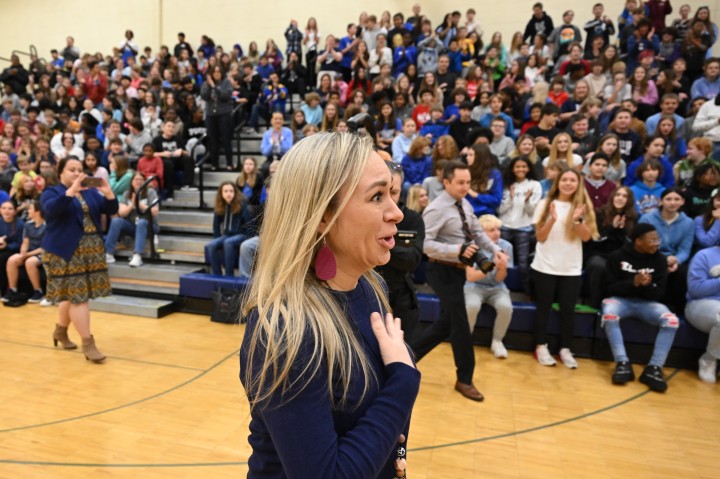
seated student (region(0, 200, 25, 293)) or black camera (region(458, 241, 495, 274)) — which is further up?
black camera (region(458, 241, 495, 274))

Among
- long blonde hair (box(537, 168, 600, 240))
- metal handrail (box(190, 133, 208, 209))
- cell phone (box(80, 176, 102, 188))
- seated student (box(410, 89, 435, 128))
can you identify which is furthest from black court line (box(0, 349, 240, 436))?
seated student (box(410, 89, 435, 128))

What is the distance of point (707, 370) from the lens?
15.1 ft

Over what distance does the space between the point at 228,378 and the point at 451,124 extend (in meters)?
5.10

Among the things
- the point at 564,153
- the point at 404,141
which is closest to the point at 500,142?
the point at 564,153

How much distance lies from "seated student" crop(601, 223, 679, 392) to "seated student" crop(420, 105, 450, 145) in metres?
3.55

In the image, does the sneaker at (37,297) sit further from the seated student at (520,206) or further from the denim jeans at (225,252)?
the seated student at (520,206)

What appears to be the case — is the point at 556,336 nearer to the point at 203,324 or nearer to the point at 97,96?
the point at 203,324

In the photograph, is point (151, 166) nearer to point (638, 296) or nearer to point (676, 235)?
point (638, 296)

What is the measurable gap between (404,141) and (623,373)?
173 inches

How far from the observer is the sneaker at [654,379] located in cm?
434

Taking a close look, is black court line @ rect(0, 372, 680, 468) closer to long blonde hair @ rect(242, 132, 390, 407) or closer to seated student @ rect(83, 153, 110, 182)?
long blonde hair @ rect(242, 132, 390, 407)

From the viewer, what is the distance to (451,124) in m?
7.91

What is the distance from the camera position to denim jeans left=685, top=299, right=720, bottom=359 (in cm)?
450

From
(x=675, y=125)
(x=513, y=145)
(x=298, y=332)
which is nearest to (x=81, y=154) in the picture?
(x=513, y=145)
